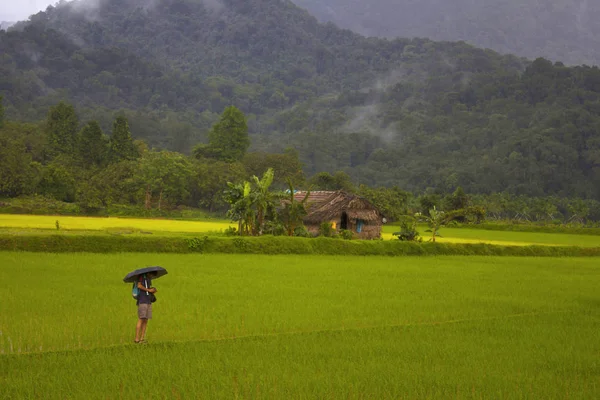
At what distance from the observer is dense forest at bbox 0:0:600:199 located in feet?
292

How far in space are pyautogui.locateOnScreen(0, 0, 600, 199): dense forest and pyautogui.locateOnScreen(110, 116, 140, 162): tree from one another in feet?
93.3

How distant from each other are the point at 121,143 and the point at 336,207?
31243mm

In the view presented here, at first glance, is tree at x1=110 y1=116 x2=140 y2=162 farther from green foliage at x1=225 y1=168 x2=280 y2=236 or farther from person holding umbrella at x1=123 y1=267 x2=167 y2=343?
person holding umbrella at x1=123 y1=267 x2=167 y2=343

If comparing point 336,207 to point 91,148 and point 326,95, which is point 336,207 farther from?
point 326,95

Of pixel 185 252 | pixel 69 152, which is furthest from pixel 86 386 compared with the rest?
pixel 69 152

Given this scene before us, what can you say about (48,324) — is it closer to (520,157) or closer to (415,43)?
(520,157)

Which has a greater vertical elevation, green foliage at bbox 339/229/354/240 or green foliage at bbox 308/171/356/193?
green foliage at bbox 308/171/356/193

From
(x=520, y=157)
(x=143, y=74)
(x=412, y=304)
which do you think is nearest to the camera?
(x=412, y=304)

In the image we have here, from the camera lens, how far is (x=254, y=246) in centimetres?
2081

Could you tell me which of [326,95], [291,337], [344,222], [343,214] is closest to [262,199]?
[343,214]

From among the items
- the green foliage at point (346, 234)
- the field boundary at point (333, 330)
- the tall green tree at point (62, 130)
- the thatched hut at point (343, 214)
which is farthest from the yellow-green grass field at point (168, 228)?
the tall green tree at point (62, 130)

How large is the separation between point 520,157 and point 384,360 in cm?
8383

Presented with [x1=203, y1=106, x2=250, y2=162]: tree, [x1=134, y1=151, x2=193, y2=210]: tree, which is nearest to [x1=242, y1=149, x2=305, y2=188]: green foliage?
[x1=203, y1=106, x2=250, y2=162]: tree

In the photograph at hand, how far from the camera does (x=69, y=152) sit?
57312 millimetres
